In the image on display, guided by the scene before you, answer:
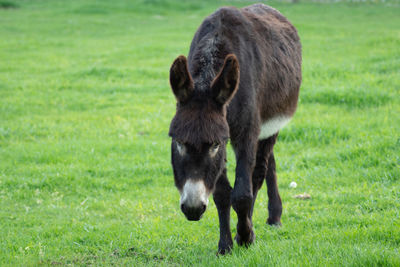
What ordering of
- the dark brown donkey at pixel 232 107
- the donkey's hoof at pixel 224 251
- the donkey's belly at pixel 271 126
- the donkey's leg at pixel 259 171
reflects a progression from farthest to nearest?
1. the donkey's leg at pixel 259 171
2. the donkey's belly at pixel 271 126
3. the donkey's hoof at pixel 224 251
4. the dark brown donkey at pixel 232 107

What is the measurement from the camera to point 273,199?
5309 mm

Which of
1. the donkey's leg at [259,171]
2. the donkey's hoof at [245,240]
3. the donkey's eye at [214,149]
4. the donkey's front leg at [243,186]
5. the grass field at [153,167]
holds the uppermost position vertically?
the donkey's eye at [214,149]

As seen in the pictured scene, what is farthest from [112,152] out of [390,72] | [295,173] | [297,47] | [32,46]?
[32,46]

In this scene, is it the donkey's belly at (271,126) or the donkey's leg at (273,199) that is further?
the donkey's leg at (273,199)

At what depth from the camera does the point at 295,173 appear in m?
6.63

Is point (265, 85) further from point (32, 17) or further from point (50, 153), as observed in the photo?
point (32, 17)

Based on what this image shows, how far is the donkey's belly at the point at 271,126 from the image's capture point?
4816 mm

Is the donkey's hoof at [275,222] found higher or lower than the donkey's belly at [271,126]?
lower

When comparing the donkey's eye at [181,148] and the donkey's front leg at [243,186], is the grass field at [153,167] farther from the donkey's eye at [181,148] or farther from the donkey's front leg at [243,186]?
the donkey's eye at [181,148]

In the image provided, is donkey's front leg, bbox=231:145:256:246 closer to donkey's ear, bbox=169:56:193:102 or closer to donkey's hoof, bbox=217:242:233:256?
donkey's hoof, bbox=217:242:233:256

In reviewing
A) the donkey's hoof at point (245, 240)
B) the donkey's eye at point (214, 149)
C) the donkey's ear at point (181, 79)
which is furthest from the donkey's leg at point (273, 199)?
the donkey's ear at point (181, 79)

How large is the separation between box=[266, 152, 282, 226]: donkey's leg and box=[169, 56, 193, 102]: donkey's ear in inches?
82.1

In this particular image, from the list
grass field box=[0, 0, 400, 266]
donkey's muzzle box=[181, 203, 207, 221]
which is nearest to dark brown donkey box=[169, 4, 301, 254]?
donkey's muzzle box=[181, 203, 207, 221]

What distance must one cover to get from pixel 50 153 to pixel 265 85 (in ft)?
13.7
